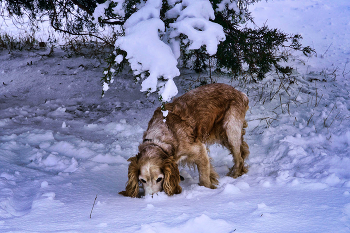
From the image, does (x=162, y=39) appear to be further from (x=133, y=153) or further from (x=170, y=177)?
(x=133, y=153)

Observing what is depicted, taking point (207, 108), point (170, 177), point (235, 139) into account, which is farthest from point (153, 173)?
point (235, 139)

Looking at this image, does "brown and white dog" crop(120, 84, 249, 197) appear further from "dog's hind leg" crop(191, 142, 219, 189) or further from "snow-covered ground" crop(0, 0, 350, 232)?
"snow-covered ground" crop(0, 0, 350, 232)

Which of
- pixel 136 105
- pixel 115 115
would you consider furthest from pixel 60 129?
pixel 136 105

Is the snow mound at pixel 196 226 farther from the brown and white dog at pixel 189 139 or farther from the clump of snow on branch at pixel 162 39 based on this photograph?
the clump of snow on branch at pixel 162 39

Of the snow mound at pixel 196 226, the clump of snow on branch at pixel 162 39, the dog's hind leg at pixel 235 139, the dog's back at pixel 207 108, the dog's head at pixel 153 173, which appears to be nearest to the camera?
the snow mound at pixel 196 226

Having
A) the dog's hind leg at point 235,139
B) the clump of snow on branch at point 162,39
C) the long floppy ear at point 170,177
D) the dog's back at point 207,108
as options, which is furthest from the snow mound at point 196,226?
the dog's hind leg at point 235,139

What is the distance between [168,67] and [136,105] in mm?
3240

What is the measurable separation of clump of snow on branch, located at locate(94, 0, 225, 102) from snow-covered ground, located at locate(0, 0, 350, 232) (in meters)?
1.10

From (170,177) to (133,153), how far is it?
141 cm

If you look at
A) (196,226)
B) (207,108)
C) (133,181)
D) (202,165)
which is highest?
(207,108)

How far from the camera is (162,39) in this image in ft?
9.45

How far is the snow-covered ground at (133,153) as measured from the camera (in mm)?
2051

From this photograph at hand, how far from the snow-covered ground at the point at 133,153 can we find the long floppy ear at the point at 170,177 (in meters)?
0.11

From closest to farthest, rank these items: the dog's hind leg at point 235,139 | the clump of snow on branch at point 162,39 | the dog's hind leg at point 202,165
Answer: the clump of snow on branch at point 162,39, the dog's hind leg at point 202,165, the dog's hind leg at point 235,139
